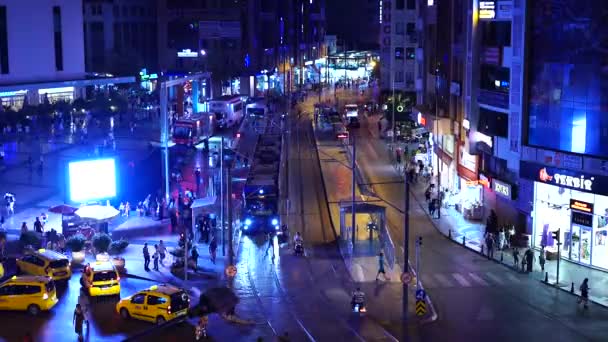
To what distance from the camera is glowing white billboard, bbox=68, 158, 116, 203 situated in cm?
4281

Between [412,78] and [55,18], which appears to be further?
[412,78]

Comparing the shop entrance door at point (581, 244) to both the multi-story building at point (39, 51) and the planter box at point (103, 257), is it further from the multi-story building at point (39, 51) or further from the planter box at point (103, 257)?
the multi-story building at point (39, 51)

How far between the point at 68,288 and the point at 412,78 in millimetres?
64847

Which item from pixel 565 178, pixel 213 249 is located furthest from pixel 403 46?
pixel 213 249

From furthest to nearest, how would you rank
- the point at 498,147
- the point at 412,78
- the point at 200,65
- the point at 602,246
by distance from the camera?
1. the point at 200,65
2. the point at 412,78
3. the point at 498,147
4. the point at 602,246

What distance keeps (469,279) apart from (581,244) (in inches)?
229

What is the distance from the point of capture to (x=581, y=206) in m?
37.5

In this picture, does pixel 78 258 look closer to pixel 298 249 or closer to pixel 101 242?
pixel 101 242

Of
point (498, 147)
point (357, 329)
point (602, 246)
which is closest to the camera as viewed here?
point (357, 329)

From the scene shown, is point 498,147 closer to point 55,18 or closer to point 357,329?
point 357,329

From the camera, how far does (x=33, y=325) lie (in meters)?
28.9

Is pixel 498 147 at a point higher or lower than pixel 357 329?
higher

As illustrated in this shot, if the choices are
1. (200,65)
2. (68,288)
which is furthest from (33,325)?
(200,65)

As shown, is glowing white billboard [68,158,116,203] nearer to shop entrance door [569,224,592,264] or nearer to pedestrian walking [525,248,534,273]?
pedestrian walking [525,248,534,273]
